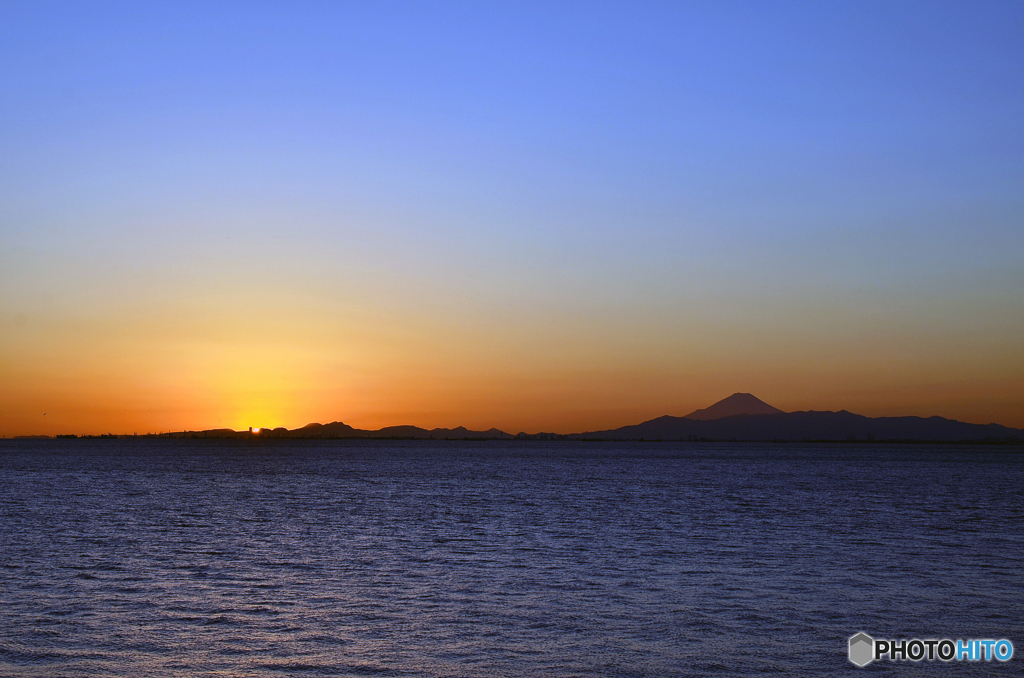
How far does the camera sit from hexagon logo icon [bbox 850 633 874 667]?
17469 mm

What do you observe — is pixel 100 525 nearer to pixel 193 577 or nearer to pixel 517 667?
pixel 193 577

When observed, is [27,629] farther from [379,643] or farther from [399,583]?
[399,583]

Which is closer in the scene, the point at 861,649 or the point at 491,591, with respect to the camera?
the point at 861,649

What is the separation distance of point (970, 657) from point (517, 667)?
1018 centimetres

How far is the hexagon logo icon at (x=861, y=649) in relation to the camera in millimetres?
17469

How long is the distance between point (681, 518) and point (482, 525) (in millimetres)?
13401

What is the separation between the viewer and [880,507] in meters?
62.0

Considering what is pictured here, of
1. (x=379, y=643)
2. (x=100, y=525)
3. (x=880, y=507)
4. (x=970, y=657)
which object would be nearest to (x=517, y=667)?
(x=379, y=643)

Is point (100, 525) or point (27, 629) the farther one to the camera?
point (100, 525)

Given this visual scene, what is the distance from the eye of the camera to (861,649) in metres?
18.2

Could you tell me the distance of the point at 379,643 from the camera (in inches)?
730

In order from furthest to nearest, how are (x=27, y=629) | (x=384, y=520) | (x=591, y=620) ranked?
1. (x=384, y=520)
2. (x=591, y=620)
3. (x=27, y=629)

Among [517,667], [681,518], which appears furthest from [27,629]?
[681,518]

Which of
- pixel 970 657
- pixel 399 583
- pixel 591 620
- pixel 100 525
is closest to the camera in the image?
pixel 970 657
